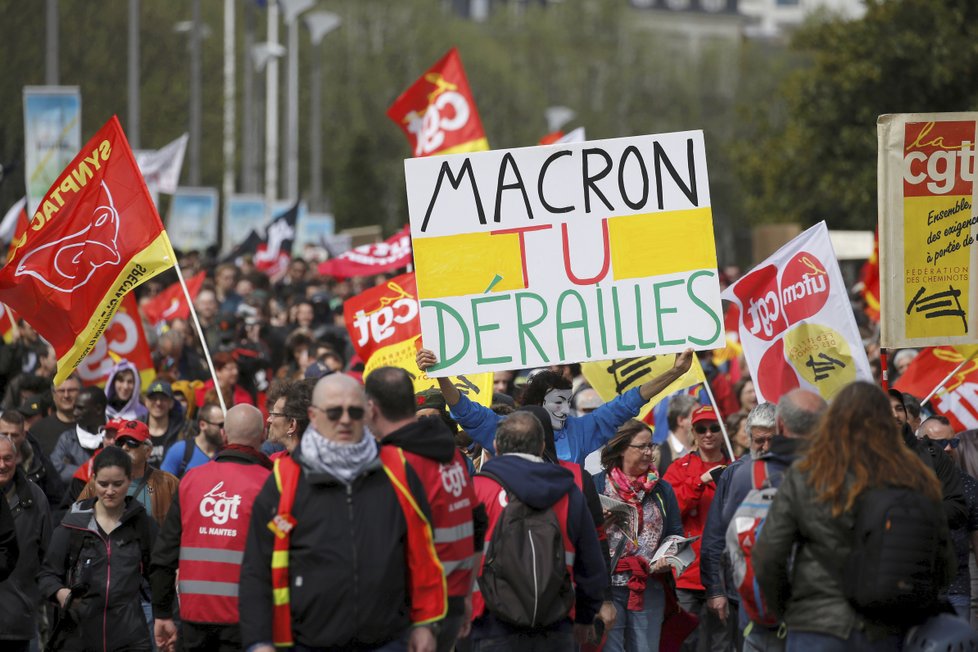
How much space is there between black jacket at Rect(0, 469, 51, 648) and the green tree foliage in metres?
23.1

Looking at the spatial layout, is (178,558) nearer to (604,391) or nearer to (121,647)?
(121,647)

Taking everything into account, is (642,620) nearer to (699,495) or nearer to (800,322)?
(699,495)

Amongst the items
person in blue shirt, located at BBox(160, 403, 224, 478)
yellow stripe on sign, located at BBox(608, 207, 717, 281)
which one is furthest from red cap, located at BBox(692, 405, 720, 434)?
person in blue shirt, located at BBox(160, 403, 224, 478)

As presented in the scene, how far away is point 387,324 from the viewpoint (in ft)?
38.6

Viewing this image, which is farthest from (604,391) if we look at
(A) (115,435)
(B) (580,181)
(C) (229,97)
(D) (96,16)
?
(C) (229,97)

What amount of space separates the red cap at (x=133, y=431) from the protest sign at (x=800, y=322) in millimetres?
3038

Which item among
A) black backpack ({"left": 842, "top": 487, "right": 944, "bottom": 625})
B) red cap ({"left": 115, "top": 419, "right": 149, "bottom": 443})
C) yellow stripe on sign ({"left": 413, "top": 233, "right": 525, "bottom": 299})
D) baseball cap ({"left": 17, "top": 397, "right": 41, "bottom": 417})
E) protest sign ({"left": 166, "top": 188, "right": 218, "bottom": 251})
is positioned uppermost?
protest sign ({"left": 166, "top": 188, "right": 218, "bottom": 251})

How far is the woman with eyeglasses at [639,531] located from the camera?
341 inches

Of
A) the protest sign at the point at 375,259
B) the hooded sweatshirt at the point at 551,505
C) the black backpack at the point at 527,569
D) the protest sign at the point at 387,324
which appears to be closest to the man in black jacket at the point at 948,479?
the hooded sweatshirt at the point at 551,505

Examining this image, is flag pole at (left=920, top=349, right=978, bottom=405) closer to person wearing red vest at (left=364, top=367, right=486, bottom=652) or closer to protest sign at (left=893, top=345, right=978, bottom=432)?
protest sign at (left=893, top=345, right=978, bottom=432)

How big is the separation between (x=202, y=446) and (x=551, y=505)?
3219 millimetres

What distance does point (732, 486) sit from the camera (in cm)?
696

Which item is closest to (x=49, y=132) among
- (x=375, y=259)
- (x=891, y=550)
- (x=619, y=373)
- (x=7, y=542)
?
(x=375, y=259)

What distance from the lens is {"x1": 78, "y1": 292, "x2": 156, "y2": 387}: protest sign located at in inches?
487
